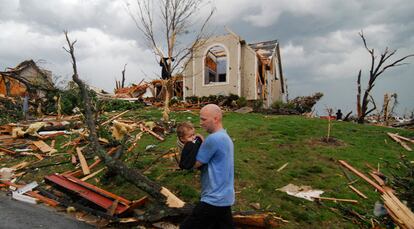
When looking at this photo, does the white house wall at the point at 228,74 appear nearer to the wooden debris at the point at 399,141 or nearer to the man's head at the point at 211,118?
the wooden debris at the point at 399,141

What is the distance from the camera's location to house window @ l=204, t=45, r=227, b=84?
898 inches

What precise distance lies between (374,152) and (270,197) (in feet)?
16.9

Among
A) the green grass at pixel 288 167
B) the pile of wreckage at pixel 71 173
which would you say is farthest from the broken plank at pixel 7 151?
the green grass at pixel 288 167

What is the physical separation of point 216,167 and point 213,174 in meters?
0.08

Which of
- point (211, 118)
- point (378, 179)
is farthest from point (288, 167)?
point (211, 118)

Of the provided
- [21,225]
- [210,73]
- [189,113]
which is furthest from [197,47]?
[21,225]

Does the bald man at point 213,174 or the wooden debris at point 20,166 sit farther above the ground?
the bald man at point 213,174

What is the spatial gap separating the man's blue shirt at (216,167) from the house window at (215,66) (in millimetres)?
19367

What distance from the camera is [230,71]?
68.8 ft

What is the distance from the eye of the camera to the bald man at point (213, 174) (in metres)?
3.07

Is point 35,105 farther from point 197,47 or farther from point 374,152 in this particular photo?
point 374,152

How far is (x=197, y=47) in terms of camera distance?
68.2ft

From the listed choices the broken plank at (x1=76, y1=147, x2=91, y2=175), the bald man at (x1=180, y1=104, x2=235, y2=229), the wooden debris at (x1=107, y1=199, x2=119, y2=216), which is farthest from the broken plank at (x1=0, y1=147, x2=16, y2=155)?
the bald man at (x1=180, y1=104, x2=235, y2=229)

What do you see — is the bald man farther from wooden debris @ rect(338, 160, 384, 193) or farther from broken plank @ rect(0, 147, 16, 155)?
broken plank @ rect(0, 147, 16, 155)
